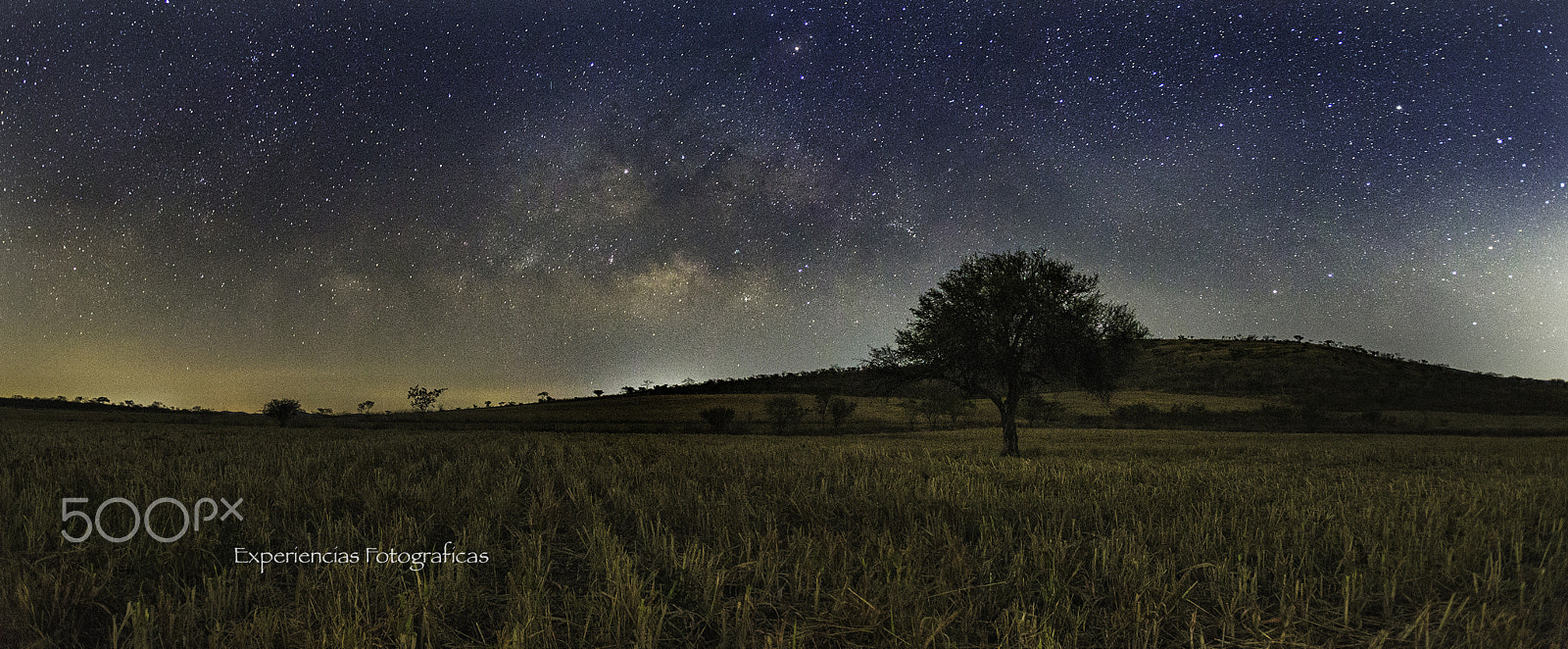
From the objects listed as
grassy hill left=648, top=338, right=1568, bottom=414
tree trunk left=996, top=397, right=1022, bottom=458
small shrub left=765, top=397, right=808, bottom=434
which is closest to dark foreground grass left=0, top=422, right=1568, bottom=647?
tree trunk left=996, top=397, right=1022, bottom=458

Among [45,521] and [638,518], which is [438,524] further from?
[45,521]

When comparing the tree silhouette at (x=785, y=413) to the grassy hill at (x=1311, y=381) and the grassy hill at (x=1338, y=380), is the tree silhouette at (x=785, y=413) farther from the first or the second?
the grassy hill at (x=1338, y=380)

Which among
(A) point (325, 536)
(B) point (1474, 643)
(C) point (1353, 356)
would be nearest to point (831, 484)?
(A) point (325, 536)

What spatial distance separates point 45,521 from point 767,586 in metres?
6.92

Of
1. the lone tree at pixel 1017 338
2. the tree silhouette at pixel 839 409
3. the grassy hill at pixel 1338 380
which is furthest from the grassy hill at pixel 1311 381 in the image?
the lone tree at pixel 1017 338

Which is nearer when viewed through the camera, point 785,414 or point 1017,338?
point 1017,338

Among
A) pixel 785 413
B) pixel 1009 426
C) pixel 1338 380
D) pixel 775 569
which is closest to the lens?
pixel 775 569

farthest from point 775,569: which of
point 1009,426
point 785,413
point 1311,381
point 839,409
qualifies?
point 1311,381

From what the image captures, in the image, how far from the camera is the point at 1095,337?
2611 centimetres

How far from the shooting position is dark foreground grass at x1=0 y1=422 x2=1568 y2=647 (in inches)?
162

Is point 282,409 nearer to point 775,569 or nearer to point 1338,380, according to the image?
point 775,569

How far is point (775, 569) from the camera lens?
200 inches

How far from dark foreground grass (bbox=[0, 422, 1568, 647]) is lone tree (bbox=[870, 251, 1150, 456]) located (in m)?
15.6

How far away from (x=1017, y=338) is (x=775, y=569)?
2338 centimetres
